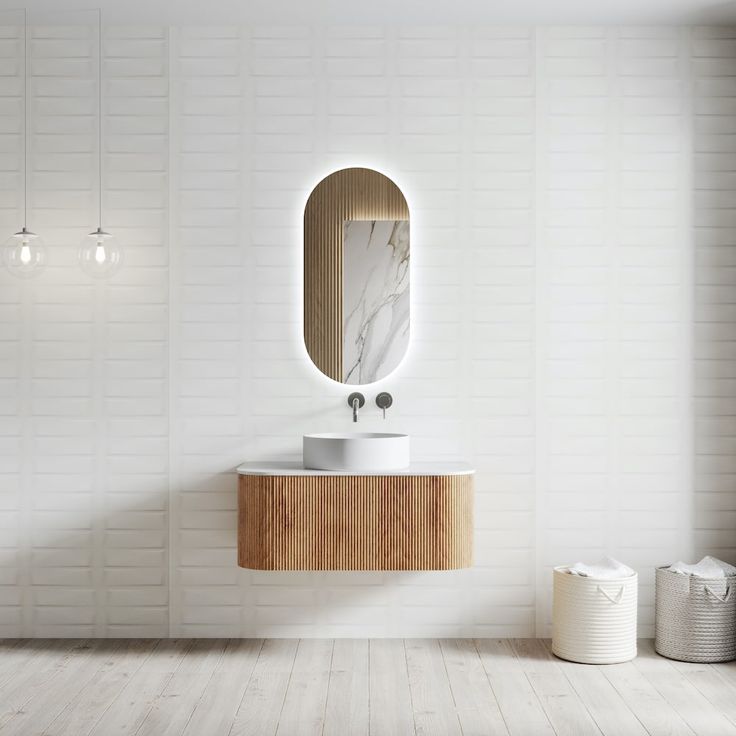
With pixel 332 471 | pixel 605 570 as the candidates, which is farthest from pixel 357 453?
pixel 605 570

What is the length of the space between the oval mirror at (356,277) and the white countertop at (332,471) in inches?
18.7

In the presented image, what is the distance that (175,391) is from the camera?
13.2 ft

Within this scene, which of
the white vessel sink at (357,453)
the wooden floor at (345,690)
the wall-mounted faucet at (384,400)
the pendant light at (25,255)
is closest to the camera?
the wooden floor at (345,690)

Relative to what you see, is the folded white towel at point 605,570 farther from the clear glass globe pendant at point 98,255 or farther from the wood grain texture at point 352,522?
the clear glass globe pendant at point 98,255

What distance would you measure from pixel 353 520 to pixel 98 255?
1499mm

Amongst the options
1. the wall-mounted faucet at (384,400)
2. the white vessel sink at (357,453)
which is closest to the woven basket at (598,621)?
the white vessel sink at (357,453)

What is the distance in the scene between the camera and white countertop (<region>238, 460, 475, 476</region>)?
3.60 meters

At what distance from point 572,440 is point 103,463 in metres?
2.18

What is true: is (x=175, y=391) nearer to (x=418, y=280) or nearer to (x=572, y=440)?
(x=418, y=280)

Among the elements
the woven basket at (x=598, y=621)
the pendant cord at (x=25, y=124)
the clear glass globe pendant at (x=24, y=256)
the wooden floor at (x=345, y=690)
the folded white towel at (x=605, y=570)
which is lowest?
the wooden floor at (x=345, y=690)

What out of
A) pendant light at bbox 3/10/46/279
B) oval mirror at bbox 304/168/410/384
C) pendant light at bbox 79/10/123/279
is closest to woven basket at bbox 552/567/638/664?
oval mirror at bbox 304/168/410/384

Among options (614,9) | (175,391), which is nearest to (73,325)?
(175,391)

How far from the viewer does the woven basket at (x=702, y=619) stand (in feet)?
12.1

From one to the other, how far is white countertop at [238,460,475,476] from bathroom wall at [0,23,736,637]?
0.42 feet
